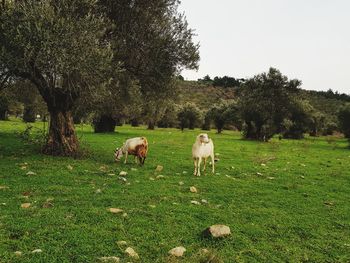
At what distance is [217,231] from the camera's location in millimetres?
8523

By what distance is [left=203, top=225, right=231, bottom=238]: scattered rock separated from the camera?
8.45 meters

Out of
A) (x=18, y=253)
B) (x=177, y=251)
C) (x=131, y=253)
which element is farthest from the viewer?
(x=177, y=251)

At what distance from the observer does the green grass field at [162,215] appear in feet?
25.2

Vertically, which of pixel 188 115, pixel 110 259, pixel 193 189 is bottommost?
pixel 110 259

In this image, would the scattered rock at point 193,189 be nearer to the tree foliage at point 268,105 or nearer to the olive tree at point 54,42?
the olive tree at point 54,42

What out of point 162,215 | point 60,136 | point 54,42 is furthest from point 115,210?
point 60,136

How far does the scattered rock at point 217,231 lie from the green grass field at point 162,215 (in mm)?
141

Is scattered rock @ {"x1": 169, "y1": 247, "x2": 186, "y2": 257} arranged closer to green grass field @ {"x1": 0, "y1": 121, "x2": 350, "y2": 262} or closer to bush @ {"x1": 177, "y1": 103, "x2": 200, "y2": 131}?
green grass field @ {"x1": 0, "y1": 121, "x2": 350, "y2": 262}

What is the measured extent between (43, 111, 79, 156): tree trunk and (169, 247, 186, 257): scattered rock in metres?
13.5

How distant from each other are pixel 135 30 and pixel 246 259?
15.9 meters

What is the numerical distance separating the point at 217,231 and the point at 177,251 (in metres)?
1.39

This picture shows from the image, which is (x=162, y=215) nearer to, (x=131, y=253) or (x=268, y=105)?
(x=131, y=253)

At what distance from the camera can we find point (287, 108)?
186ft

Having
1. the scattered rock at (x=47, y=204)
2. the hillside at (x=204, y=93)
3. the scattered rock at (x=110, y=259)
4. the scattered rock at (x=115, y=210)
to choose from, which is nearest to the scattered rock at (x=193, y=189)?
the scattered rock at (x=115, y=210)
